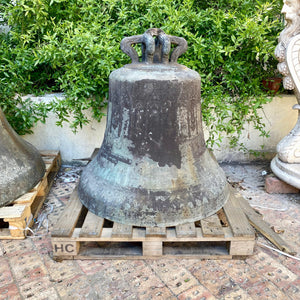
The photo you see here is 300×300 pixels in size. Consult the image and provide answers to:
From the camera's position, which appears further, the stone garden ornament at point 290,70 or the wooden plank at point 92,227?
the stone garden ornament at point 290,70

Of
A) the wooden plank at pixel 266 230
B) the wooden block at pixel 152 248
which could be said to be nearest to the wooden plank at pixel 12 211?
the wooden block at pixel 152 248

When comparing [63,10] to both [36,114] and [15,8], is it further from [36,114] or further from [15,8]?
[36,114]

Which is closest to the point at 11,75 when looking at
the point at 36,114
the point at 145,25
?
the point at 36,114

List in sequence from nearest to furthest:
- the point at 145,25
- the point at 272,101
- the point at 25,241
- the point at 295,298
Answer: the point at 295,298, the point at 25,241, the point at 145,25, the point at 272,101

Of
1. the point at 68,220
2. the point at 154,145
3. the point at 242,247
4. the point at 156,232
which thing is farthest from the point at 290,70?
the point at 68,220

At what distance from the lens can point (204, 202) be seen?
1.96m

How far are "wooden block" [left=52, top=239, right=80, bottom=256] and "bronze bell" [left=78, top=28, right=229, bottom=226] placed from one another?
27cm

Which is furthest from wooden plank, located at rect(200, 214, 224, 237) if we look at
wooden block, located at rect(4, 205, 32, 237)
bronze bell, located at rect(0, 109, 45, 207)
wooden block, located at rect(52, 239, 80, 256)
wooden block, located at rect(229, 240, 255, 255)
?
bronze bell, located at rect(0, 109, 45, 207)

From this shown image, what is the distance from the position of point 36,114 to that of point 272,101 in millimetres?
2599

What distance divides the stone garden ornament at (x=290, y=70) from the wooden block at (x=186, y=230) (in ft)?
4.10

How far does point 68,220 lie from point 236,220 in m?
Result: 1.15

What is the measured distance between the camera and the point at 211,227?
1.85 metres

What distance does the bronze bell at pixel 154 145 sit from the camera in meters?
1.82

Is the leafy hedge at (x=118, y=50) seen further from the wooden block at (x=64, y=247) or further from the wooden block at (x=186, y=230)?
the wooden block at (x=64, y=247)
